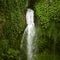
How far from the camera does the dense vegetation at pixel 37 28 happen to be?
7680 mm

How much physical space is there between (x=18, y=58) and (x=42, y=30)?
155 centimetres

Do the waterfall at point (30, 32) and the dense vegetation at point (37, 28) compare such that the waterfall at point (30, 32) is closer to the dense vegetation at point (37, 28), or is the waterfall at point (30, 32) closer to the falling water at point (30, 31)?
the falling water at point (30, 31)

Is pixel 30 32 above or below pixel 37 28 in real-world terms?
below

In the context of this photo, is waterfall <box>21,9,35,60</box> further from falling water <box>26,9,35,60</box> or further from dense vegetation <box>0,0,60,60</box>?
dense vegetation <box>0,0,60,60</box>

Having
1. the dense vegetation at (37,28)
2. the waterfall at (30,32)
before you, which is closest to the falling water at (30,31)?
the waterfall at (30,32)

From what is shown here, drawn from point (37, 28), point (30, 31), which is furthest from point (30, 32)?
point (37, 28)

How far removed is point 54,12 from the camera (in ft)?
27.4

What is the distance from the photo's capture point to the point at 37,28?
8.86 m

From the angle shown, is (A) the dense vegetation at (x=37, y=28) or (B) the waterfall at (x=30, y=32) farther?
(B) the waterfall at (x=30, y=32)

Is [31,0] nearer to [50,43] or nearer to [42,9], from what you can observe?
[42,9]

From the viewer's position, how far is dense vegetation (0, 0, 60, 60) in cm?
768

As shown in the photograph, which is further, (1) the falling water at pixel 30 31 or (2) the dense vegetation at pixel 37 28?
(1) the falling water at pixel 30 31

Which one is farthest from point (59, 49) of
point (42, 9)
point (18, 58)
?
point (42, 9)

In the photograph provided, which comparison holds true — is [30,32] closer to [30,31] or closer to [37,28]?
[30,31]
